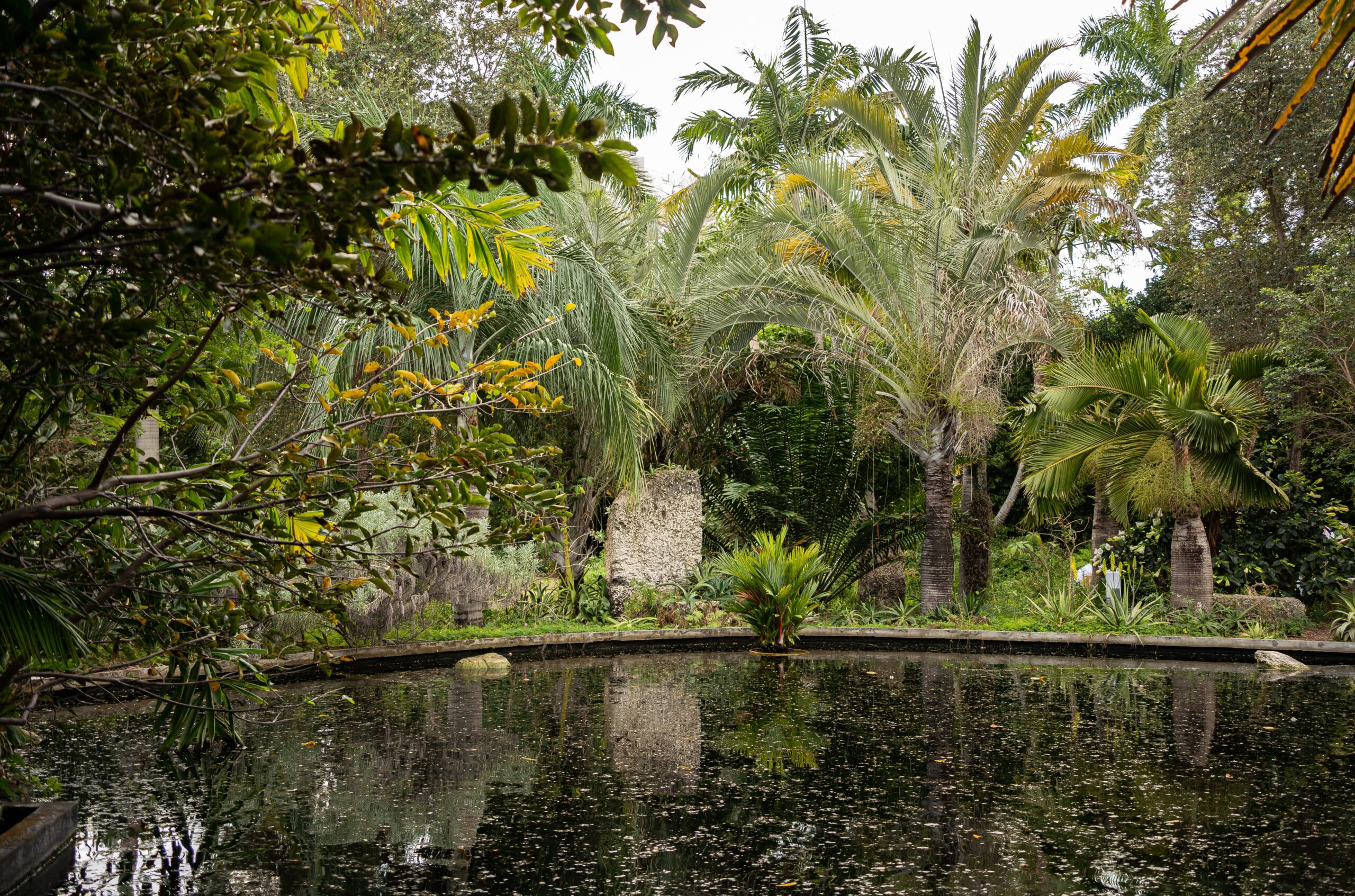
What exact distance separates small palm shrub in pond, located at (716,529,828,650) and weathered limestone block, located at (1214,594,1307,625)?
4.72m

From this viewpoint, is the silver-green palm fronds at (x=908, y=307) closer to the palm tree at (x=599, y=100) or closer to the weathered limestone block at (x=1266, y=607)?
the weathered limestone block at (x=1266, y=607)

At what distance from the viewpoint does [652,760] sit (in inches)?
216

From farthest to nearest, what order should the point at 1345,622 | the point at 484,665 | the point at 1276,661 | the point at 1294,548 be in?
the point at 1294,548, the point at 1345,622, the point at 1276,661, the point at 484,665

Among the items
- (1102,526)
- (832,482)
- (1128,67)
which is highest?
(1128,67)

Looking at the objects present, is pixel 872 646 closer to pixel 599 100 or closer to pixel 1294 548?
pixel 1294 548

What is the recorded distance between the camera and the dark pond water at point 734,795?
363cm

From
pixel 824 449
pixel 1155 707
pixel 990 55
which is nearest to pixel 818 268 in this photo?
pixel 824 449

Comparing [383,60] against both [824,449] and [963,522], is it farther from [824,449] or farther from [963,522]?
[963,522]

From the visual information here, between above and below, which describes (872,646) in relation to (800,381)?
below

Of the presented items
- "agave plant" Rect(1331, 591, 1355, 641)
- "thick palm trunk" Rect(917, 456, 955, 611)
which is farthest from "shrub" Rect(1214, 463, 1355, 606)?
"thick palm trunk" Rect(917, 456, 955, 611)

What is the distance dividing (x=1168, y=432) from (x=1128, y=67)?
47.1 feet

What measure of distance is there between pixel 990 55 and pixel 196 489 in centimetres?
1114

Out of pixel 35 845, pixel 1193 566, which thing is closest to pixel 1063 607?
pixel 1193 566

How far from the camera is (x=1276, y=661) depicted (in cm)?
930
